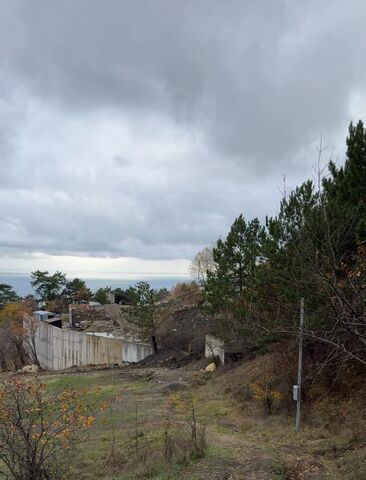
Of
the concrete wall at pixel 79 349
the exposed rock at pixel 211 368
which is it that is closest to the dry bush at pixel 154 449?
the exposed rock at pixel 211 368

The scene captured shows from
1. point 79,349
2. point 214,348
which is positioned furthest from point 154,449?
point 79,349

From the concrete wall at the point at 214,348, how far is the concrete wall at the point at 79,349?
7.61m

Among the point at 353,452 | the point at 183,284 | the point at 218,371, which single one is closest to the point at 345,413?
the point at 353,452

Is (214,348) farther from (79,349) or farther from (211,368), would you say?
(79,349)

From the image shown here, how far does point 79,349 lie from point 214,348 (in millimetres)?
18139

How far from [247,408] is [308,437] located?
4153 millimetres

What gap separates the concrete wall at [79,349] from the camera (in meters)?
35.1

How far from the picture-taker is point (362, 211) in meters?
11.8

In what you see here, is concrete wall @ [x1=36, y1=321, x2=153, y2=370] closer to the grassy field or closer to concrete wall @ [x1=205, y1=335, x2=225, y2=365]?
concrete wall @ [x1=205, y1=335, x2=225, y2=365]

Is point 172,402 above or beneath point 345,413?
beneath

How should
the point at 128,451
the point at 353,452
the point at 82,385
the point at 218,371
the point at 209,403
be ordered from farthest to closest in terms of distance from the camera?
the point at 82,385 < the point at 218,371 < the point at 209,403 < the point at 128,451 < the point at 353,452

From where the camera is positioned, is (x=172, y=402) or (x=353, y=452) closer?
(x=353, y=452)

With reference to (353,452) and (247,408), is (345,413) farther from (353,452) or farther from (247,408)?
(247,408)

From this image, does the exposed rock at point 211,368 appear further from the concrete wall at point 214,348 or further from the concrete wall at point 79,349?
the concrete wall at point 79,349
